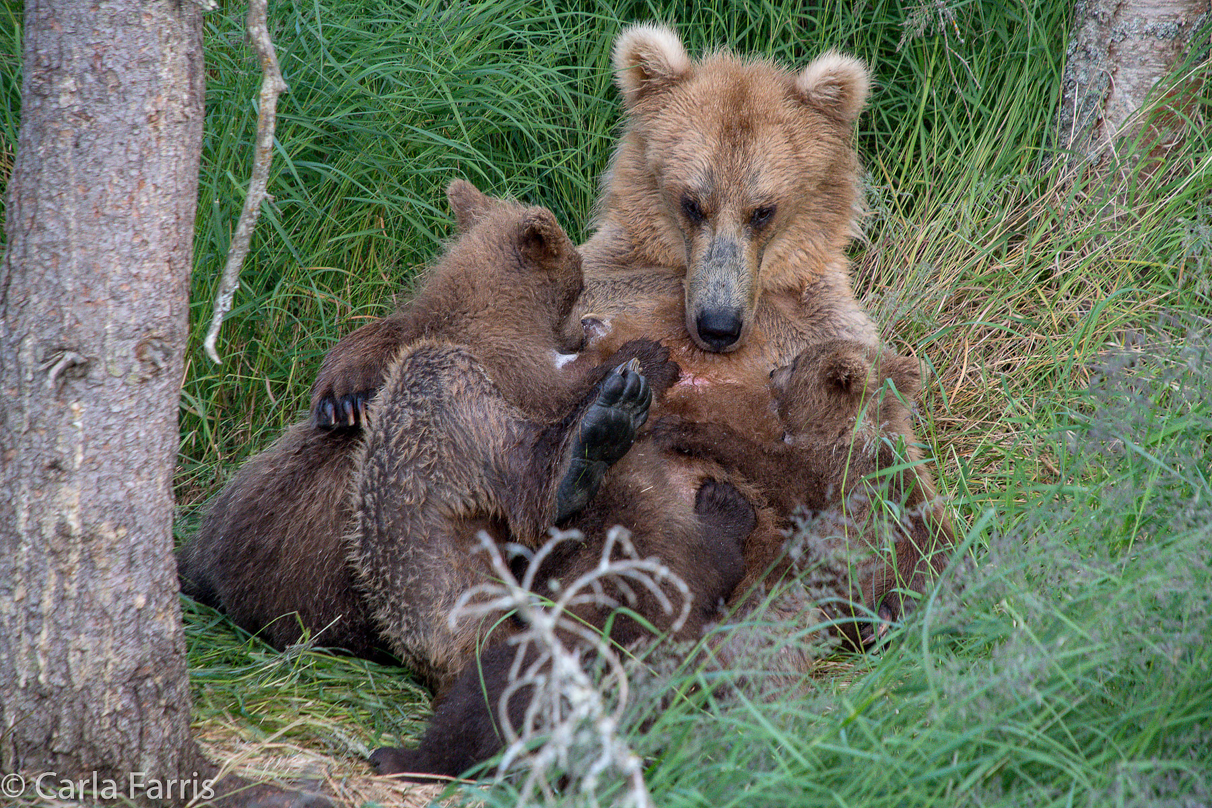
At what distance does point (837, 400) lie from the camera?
329 cm

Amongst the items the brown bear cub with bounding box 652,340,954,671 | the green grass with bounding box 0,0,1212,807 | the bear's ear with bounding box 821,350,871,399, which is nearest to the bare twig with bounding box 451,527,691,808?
the green grass with bounding box 0,0,1212,807

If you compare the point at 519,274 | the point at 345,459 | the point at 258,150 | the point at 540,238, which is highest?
the point at 258,150

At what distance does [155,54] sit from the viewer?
230 centimetres

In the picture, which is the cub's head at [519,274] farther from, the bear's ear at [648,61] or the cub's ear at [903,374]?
the cub's ear at [903,374]

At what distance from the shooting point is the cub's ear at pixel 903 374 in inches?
137

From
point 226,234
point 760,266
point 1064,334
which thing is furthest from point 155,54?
point 1064,334

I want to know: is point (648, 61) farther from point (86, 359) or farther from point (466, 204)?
point (86, 359)

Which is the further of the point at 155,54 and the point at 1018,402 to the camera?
the point at 1018,402

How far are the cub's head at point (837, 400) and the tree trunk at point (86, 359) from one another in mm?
1959

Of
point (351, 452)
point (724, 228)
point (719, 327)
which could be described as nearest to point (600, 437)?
Answer: point (719, 327)

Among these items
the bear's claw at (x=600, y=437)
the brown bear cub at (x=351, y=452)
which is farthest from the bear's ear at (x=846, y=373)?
the bear's claw at (x=600, y=437)

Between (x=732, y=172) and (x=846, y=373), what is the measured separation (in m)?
0.95

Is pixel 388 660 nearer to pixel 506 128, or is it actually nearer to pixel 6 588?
pixel 6 588

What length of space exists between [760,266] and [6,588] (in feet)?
8.80
